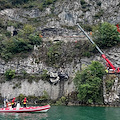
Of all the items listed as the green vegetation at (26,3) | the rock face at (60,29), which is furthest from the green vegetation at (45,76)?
the green vegetation at (26,3)

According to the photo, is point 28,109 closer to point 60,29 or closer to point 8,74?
point 8,74

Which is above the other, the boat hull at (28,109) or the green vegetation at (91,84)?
the green vegetation at (91,84)

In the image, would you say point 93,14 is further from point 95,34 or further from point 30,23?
point 30,23

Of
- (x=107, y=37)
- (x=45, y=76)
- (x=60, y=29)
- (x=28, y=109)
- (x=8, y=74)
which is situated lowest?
(x=28, y=109)

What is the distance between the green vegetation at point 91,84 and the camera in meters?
31.0

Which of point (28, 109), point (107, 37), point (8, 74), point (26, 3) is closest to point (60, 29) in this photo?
point (107, 37)

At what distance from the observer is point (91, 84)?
102ft

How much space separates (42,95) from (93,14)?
3243 centimetres

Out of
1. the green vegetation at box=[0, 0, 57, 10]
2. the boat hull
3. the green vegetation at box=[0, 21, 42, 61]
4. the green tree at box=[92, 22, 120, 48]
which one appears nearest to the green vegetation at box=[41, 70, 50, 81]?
the green vegetation at box=[0, 21, 42, 61]

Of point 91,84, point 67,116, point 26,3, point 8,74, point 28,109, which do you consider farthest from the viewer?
point 26,3

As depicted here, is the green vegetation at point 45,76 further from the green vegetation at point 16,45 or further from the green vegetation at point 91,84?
the green vegetation at point 16,45

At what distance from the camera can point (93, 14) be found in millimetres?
57062

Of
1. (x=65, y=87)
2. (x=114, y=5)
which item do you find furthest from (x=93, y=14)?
(x=65, y=87)

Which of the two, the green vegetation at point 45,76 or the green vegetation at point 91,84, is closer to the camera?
the green vegetation at point 91,84
